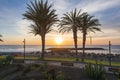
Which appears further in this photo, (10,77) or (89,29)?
(89,29)

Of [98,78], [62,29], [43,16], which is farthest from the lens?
[62,29]

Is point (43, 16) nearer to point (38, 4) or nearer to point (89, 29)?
point (38, 4)

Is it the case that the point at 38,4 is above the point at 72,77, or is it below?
above

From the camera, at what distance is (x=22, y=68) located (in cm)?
2544

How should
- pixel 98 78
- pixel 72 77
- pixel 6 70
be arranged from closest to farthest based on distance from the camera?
pixel 98 78 < pixel 72 77 < pixel 6 70

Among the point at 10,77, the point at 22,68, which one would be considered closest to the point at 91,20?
the point at 22,68

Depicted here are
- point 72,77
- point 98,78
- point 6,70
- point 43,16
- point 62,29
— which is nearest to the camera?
point 98,78

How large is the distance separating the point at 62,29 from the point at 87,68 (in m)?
23.0

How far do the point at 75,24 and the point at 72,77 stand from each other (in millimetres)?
20347

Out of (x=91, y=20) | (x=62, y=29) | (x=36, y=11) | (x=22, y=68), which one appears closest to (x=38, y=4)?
(x=36, y=11)

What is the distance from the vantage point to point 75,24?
41.2m

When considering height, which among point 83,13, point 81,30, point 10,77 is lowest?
point 10,77

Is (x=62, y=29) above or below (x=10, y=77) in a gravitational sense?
above

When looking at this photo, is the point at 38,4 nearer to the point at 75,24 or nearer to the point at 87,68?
the point at 75,24
